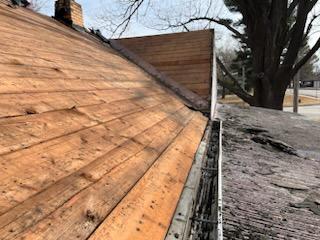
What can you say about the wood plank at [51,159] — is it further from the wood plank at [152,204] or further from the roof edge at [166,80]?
the roof edge at [166,80]

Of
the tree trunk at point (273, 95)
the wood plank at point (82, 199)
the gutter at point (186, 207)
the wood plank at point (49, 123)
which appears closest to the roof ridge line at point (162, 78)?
the gutter at point (186, 207)

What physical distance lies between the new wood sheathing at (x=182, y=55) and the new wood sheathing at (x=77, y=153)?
8.68 ft

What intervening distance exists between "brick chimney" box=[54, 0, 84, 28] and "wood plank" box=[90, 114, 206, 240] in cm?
483

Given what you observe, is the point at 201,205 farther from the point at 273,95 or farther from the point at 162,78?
the point at 273,95

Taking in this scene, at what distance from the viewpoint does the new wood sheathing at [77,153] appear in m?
1.33

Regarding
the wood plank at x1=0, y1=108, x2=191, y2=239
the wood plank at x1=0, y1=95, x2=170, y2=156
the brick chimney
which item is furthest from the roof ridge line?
the wood plank at x1=0, y1=108, x2=191, y2=239

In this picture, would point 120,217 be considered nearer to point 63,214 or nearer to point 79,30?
point 63,214

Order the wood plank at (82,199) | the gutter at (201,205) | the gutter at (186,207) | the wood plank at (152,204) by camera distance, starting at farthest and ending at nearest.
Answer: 1. the gutter at (201,205)
2. the gutter at (186,207)
3. the wood plank at (152,204)
4. the wood plank at (82,199)

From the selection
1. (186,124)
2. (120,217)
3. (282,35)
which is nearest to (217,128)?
(186,124)

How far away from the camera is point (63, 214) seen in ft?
4.35

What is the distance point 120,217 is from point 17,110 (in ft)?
2.63

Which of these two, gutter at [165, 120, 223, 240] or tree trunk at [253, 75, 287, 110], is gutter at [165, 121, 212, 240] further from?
tree trunk at [253, 75, 287, 110]

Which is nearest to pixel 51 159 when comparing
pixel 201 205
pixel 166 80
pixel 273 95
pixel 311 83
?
pixel 201 205

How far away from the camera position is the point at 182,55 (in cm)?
712
